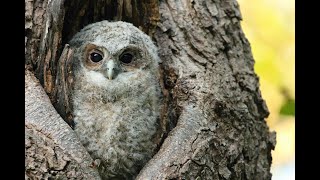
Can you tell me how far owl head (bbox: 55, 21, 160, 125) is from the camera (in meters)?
3.65

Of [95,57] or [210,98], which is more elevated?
[95,57]

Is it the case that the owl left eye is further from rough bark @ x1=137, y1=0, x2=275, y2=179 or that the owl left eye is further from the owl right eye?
rough bark @ x1=137, y1=0, x2=275, y2=179

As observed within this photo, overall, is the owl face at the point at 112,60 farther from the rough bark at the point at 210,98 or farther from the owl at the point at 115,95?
the rough bark at the point at 210,98

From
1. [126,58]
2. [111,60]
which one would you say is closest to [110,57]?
[111,60]

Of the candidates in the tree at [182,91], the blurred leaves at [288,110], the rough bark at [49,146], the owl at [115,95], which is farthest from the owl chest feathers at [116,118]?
the blurred leaves at [288,110]

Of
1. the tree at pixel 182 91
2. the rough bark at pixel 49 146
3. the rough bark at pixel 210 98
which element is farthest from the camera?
the rough bark at pixel 210 98

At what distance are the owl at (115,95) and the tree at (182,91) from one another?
0.10 m

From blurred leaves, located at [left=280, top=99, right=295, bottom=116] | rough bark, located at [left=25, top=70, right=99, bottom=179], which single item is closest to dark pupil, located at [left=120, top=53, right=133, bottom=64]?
rough bark, located at [left=25, top=70, right=99, bottom=179]

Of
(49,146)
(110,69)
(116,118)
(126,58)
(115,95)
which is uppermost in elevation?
(126,58)

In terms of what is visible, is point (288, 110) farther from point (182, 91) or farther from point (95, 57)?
point (95, 57)

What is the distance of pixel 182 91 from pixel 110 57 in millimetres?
451

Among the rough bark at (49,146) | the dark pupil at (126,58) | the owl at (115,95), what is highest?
the dark pupil at (126,58)

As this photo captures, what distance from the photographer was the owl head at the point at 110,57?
3.65 meters

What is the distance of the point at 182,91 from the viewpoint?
3.69 m
